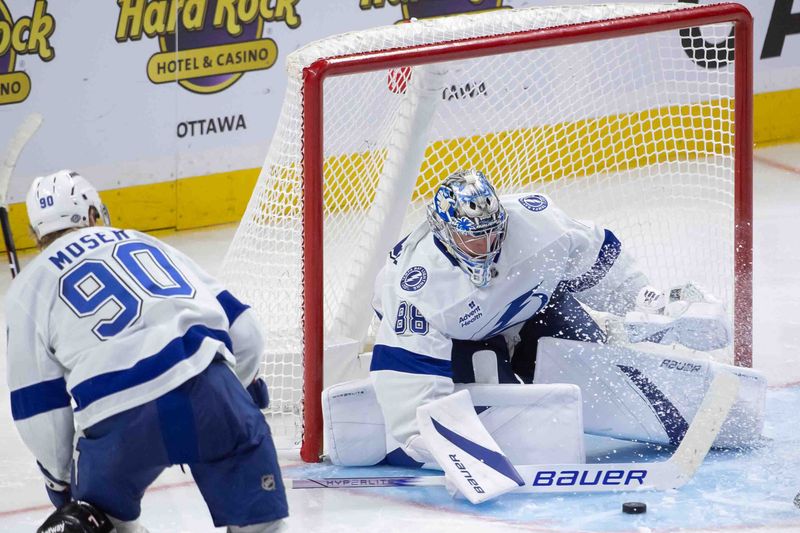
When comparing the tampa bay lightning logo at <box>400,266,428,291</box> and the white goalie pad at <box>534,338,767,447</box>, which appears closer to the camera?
the tampa bay lightning logo at <box>400,266,428,291</box>

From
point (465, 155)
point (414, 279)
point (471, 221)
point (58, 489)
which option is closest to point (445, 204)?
point (471, 221)

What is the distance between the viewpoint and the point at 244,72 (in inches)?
262

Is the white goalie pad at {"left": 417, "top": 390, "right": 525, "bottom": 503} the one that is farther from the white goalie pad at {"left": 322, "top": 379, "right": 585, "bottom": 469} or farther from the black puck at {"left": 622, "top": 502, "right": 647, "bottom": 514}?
the black puck at {"left": 622, "top": 502, "right": 647, "bottom": 514}

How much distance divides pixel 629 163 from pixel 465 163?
594 millimetres

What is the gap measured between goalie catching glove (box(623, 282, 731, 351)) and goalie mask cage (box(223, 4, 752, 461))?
31cm

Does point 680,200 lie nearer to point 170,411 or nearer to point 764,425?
point 764,425

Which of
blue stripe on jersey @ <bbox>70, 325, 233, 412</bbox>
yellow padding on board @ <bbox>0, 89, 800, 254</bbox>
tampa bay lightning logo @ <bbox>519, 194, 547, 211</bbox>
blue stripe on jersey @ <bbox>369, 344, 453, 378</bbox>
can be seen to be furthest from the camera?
yellow padding on board @ <bbox>0, 89, 800, 254</bbox>

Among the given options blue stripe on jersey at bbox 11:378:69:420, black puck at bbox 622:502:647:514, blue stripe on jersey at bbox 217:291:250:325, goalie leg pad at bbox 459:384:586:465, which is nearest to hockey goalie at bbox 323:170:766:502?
goalie leg pad at bbox 459:384:586:465

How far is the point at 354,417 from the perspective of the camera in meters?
4.09

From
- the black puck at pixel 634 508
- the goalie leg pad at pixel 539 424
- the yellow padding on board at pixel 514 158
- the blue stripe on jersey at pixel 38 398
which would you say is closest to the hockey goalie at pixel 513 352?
the goalie leg pad at pixel 539 424

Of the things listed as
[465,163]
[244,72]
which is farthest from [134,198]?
[465,163]

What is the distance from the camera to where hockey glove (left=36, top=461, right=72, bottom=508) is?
10.2 ft

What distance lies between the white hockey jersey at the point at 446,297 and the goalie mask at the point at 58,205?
100 centimetres

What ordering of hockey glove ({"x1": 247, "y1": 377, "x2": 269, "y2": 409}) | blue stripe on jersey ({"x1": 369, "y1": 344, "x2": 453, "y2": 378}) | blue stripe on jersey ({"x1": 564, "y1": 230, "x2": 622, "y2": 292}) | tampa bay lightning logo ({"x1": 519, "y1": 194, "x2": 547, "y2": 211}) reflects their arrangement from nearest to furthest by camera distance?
hockey glove ({"x1": 247, "y1": 377, "x2": 269, "y2": 409})
blue stripe on jersey ({"x1": 369, "y1": 344, "x2": 453, "y2": 378})
tampa bay lightning logo ({"x1": 519, "y1": 194, "x2": 547, "y2": 211})
blue stripe on jersey ({"x1": 564, "y1": 230, "x2": 622, "y2": 292})
